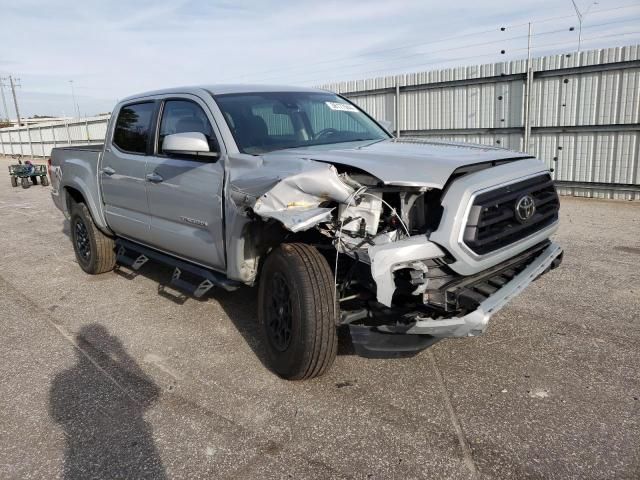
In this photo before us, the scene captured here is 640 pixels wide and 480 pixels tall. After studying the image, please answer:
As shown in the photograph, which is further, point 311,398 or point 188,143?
point 188,143

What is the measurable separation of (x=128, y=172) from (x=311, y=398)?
3.08 meters

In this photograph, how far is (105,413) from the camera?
126 inches

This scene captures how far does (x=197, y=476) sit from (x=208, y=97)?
9.49ft

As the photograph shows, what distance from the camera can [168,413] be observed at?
3170 mm

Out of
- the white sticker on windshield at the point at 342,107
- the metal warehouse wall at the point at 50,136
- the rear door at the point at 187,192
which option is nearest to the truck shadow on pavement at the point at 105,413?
the rear door at the point at 187,192

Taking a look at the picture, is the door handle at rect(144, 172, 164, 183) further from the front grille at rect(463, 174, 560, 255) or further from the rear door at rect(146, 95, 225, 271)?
the front grille at rect(463, 174, 560, 255)

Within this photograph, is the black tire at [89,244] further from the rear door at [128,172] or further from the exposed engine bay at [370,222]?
the exposed engine bay at [370,222]

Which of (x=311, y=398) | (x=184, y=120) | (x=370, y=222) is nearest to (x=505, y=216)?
(x=370, y=222)

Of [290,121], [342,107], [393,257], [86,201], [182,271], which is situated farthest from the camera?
[86,201]

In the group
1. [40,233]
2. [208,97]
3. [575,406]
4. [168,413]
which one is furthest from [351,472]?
Answer: [40,233]

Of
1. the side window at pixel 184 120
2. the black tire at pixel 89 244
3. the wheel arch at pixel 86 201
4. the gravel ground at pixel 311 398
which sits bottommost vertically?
the gravel ground at pixel 311 398

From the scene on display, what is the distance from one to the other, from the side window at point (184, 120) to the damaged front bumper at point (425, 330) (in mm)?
1918

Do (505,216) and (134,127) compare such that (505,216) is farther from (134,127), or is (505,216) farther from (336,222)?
(134,127)

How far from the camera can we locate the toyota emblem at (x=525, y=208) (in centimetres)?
318
